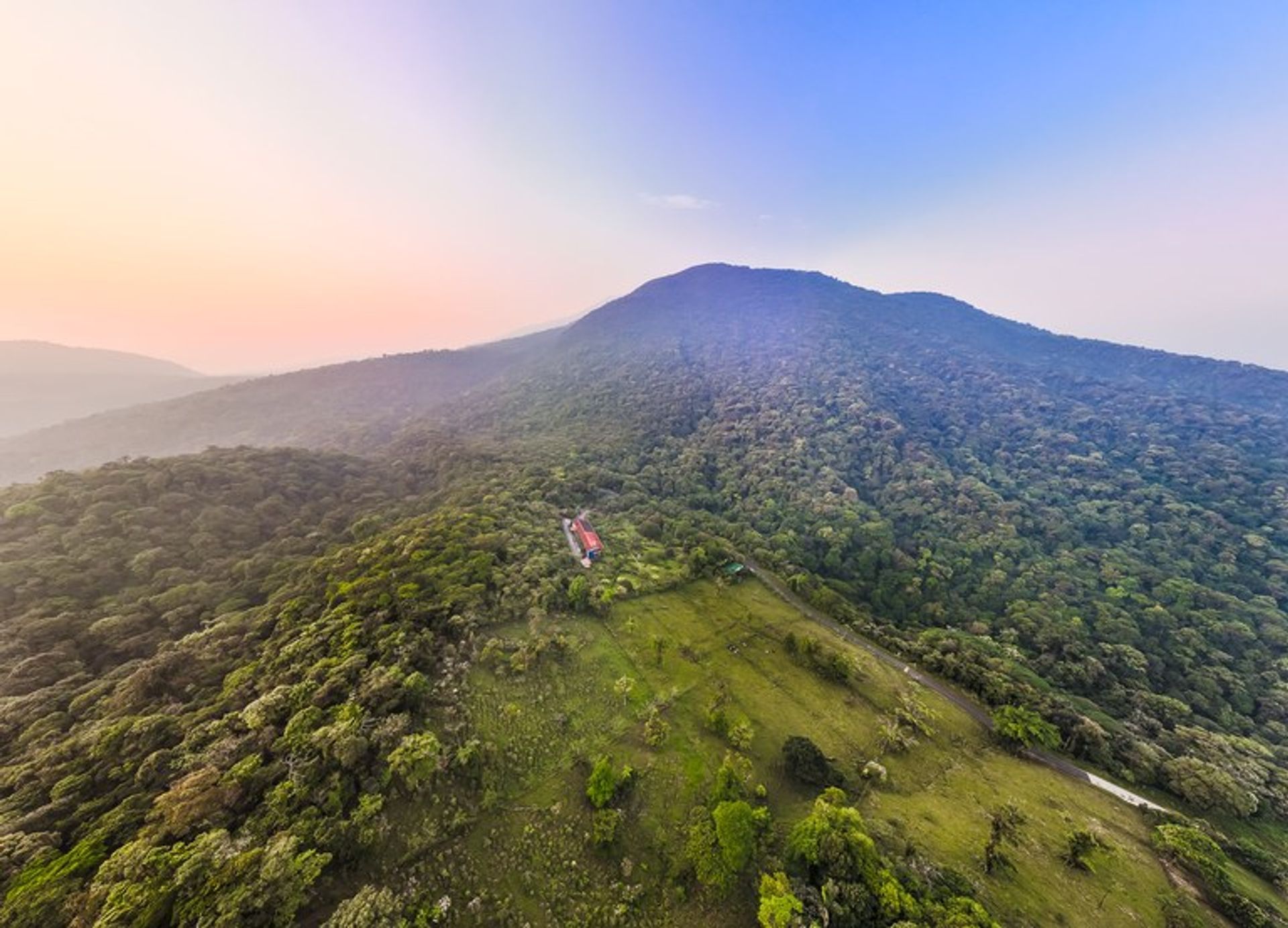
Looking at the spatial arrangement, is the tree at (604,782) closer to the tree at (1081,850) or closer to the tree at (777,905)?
the tree at (777,905)

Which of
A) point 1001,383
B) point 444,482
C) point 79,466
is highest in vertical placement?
point 1001,383

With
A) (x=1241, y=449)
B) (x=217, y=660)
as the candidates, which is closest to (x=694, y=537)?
(x=217, y=660)

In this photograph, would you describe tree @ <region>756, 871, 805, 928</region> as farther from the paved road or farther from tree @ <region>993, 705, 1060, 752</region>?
the paved road

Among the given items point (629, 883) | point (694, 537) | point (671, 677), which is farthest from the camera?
point (694, 537)

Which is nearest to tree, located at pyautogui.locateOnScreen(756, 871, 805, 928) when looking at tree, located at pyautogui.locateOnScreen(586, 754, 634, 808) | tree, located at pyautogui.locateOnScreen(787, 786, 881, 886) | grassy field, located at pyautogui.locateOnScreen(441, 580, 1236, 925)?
tree, located at pyautogui.locateOnScreen(787, 786, 881, 886)

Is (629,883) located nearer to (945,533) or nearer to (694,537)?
(694,537)

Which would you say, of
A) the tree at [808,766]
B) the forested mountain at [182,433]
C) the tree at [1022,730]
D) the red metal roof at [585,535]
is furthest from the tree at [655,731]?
the forested mountain at [182,433]

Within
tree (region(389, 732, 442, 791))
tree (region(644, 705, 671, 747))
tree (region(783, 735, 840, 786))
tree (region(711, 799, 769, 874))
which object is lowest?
tree (region(783, 735, 840, 786))
